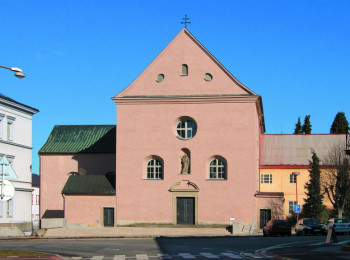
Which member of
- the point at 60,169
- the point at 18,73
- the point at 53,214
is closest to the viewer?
the point at 18,73

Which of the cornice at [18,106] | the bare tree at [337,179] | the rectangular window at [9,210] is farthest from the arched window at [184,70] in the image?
the bare tree at [337,179]

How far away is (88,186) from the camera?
1993 inches

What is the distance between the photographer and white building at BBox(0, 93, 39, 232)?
49.8m

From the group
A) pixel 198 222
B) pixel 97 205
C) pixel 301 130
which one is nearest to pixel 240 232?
pixel 198 222

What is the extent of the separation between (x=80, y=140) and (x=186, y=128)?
15.6 m

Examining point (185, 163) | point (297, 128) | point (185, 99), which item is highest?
point (297, 128)

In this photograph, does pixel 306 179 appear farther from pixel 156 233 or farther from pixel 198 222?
pixel 156 233

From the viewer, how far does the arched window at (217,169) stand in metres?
48.8

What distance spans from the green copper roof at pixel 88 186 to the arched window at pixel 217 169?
8.05 meters

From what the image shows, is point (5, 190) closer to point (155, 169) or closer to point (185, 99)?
point (185, 99)

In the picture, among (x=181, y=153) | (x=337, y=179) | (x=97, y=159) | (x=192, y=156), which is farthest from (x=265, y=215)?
(x=97, y=159)

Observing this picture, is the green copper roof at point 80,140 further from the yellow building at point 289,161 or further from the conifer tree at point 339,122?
the conifer tree at point 339,122

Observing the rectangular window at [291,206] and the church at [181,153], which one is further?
the rectangular window at [291,206]

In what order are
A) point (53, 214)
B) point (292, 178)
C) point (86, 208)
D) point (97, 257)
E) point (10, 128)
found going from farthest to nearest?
1. point (292, 178)
2. point (53, 214)
3. point (10, 128)
4. point (86, 208)
5. point (97, 257)
